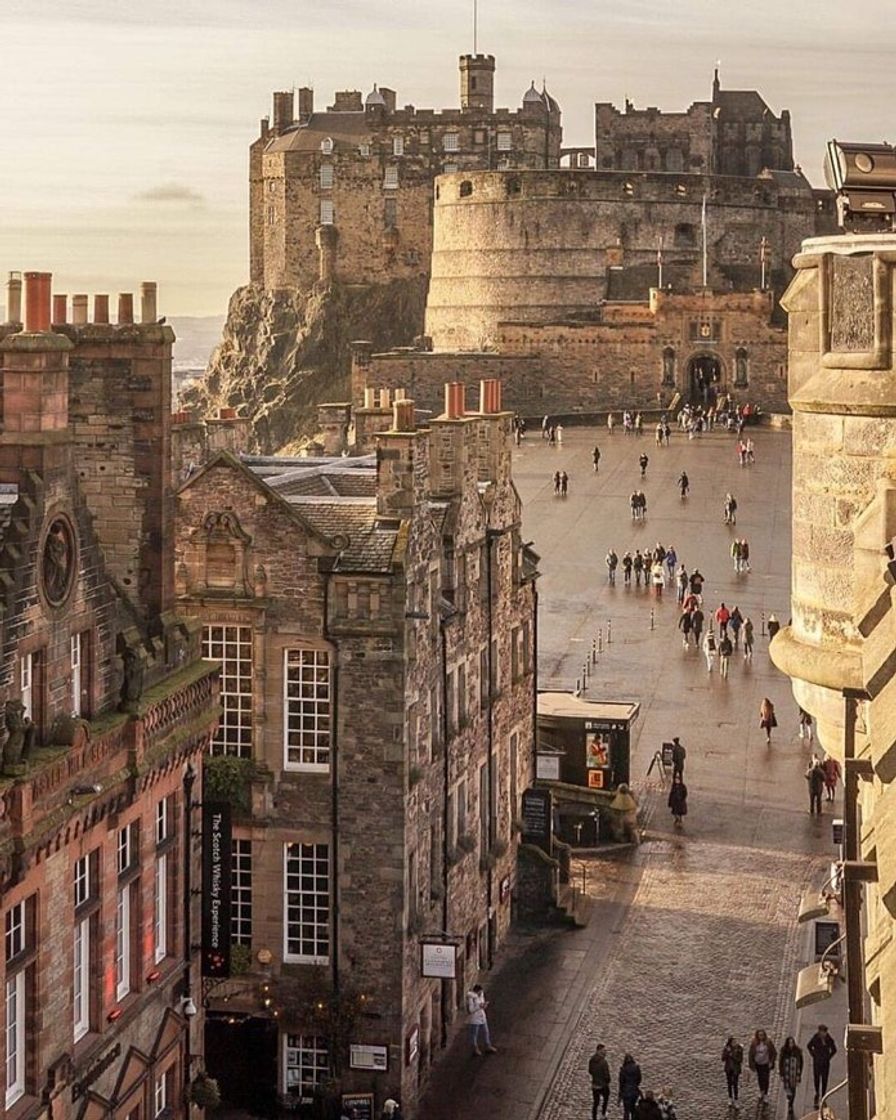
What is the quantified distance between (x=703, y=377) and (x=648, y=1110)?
59.4m

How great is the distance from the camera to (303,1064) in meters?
22.4

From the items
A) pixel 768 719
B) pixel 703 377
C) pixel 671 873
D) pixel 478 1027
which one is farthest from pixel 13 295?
pixel 703 377

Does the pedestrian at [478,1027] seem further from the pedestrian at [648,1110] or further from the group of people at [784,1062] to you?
the pedestrian at [648,1110]

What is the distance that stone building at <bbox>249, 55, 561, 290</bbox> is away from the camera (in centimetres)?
10031

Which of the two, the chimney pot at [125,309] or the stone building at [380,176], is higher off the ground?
the stone building at [380,176]

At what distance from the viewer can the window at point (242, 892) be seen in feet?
73.6

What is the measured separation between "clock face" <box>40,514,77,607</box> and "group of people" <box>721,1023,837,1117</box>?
10004mm

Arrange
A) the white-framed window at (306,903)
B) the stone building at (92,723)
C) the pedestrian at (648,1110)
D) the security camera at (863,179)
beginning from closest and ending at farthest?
→ the security camera at (863,179), the stone building at (92,723), the pedestrian at (648,1110), the white-framed window at (306,903)

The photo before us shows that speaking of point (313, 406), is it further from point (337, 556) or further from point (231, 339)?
A: point (337, 556)

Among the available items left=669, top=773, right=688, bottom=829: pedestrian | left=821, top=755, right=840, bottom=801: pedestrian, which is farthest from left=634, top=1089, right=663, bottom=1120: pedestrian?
left=821, top=755, right=840, bottom=801: pedestrian

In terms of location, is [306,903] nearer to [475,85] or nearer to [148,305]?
[148,305]

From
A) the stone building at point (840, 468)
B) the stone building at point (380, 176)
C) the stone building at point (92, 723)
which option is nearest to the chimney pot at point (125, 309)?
the stone building at point (92, 723)

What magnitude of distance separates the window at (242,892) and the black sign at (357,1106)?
6.89ft

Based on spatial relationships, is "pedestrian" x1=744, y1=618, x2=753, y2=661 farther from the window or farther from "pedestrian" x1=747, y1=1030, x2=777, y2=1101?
the window
